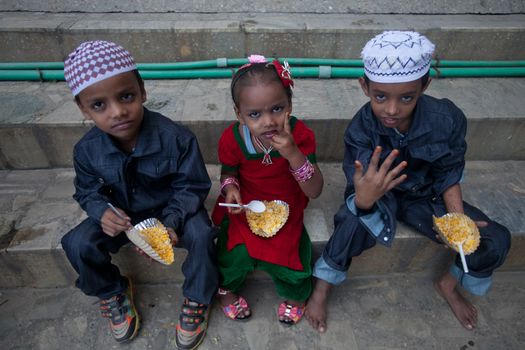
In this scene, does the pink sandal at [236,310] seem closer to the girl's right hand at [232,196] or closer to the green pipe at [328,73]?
the girl's right hand at [232,196]

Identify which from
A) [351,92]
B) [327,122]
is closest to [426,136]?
[327,122]

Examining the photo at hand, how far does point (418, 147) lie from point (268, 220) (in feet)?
2.69

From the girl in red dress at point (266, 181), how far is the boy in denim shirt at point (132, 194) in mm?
139

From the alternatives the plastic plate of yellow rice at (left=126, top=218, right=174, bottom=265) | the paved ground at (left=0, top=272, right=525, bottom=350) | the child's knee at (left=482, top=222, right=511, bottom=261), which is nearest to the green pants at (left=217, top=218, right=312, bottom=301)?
the paved ground at (left=0, top=272, right=525, bottom=350)

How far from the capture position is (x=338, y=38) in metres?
2.71

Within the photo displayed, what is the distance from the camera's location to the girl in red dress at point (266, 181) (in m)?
1.51

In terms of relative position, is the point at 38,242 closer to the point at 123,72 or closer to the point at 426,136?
the point at 123,72

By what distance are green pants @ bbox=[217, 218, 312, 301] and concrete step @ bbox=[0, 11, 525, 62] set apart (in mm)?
1547

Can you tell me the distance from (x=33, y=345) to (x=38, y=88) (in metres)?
1.76

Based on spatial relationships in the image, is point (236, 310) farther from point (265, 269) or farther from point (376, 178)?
point (376, 178)

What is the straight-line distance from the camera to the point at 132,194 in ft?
5.67

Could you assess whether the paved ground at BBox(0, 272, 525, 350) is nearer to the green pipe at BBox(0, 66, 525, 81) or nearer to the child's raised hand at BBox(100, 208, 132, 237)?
the child's raised hand at BBox(100, 208, 132, 237)

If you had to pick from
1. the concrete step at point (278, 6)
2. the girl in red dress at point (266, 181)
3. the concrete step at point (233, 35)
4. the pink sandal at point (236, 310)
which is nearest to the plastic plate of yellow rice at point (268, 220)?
the girl in red dress at point (266, 181)

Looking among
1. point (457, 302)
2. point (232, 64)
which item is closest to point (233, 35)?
point (232, 64)
